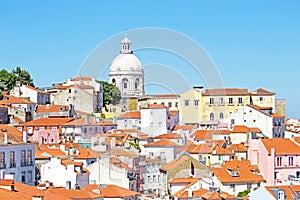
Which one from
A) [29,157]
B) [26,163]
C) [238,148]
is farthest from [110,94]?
[26,163]

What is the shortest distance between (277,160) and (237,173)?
6.01m

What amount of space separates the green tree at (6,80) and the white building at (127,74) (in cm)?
2353

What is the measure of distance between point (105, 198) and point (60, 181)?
6.71 meters

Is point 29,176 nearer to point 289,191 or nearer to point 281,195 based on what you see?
point 281,195

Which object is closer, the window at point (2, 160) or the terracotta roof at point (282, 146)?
the window at point (2, 160)

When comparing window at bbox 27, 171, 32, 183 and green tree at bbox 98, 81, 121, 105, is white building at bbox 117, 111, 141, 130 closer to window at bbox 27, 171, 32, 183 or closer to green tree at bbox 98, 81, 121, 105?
green tree at bbox 98, 81, 121, 105

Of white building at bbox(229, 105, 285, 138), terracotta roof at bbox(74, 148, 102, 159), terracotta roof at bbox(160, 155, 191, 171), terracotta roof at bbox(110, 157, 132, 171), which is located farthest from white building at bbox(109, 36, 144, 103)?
terracotta roof at bbox(110, 157, 132, 171)

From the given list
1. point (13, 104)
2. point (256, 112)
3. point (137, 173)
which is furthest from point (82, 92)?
point (137, 173)

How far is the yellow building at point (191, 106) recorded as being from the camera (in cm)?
9712

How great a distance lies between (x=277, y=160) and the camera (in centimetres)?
6009

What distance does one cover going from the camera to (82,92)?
290ft

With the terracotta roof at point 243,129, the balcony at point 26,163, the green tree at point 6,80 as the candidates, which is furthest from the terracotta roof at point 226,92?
the balcony at point 26,163

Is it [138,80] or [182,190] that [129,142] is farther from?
[138,80]

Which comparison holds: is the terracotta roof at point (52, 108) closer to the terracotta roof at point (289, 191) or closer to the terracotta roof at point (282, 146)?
the terracotta roof at point (282, 146)
